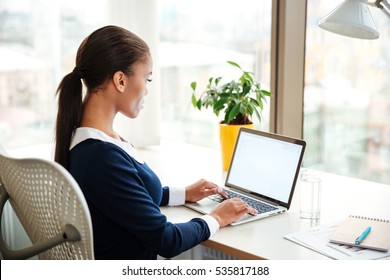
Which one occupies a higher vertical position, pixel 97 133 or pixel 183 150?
pixel 97 133

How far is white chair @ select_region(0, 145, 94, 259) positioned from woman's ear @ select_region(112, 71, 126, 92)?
32 centimetres

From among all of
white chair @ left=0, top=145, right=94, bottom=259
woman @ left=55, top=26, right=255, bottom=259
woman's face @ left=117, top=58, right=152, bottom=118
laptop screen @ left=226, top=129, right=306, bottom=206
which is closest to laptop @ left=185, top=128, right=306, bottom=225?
laptop screen @ left=226, top=129, right=306, bottom=206

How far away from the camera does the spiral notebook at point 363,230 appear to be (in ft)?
4.38

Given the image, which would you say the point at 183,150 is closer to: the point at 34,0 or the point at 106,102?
the point at 34,0

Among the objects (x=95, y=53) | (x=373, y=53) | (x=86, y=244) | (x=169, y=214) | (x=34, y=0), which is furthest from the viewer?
(x=34, y=0)

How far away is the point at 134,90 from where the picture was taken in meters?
1.44

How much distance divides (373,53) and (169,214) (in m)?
1.01

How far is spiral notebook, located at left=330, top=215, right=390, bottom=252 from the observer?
52.5 inches

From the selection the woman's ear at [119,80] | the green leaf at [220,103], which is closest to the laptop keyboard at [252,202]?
the green leaf at [220,103]

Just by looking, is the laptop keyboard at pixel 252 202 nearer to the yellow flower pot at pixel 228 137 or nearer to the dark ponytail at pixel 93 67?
the yellow flower pot at pixel 228 137

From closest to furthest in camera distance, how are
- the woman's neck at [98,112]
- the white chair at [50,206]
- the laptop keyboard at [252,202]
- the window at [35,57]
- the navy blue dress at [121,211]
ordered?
the white chair at [50,206]
the navy blue dress at [121,211]
the woman's neck at [98,112]
the laptop keyboard at [252,202]
the window at [35,57]
